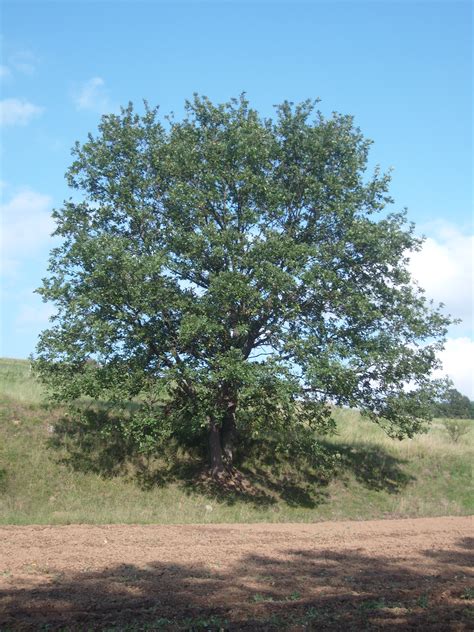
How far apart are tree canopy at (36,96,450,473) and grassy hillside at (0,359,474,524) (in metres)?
2.09

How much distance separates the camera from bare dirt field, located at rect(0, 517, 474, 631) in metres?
7.24

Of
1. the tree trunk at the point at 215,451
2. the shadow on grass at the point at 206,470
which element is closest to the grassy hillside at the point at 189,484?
the shadow on grass at the point at 206,470

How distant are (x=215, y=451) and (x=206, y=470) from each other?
3.19 ft

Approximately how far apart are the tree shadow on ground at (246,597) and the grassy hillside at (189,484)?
7267mm

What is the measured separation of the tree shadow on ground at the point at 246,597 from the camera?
709 cm

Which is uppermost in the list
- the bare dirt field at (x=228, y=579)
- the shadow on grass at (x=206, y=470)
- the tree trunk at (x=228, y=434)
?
the tree trunk at (x=228, y=434)

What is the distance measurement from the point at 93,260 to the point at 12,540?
915cm

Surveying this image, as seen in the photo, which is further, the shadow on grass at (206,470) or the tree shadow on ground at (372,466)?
the tree shadow on ground at (372,466)

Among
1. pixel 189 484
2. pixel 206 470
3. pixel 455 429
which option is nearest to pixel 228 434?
pixel 206 470

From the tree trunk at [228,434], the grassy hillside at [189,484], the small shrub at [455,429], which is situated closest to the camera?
the grassy hillside at [189,484]

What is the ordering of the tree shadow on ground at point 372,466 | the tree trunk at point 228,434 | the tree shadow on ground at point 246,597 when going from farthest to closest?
the tree shadow on ground at point 372,466 → the tree trunk at point 228,434 → the tree shadow on ground at point 246,597

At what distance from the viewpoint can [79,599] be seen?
321 inches

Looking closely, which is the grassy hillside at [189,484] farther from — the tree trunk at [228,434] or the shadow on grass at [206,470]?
the tree trunk at [228,434]

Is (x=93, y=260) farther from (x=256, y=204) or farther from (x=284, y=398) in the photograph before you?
(x=284, y=398)
